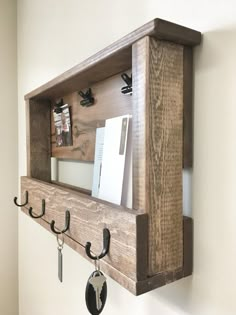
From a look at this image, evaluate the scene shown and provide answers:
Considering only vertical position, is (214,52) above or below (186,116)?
above

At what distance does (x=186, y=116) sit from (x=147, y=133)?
0.33ft

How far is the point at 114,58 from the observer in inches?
25.1

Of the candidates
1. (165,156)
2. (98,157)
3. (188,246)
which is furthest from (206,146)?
(98,157)

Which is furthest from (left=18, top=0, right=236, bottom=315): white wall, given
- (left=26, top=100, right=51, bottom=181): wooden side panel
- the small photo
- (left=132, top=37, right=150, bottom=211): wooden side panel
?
(left=26, top=100, right=51, bottom=181): wooden side panel

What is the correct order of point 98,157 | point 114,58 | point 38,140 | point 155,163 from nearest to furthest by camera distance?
1. point 155,163
2. point 114,58
3. point 98,157
4. point 38,140

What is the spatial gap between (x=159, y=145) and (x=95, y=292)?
1.17 feet

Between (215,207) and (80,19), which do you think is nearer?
(215,207)

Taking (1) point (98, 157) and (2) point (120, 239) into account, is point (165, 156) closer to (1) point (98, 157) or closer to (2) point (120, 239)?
(2) point (120, 239)

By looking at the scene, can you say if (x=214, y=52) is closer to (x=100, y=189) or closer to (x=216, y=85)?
(x=216, y=85)

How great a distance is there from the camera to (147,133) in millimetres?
531

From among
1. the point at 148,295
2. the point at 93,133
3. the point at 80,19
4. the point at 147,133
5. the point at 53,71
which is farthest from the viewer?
the point at 53,71

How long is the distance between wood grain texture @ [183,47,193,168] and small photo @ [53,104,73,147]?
566mm

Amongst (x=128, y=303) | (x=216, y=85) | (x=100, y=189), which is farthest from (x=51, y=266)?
(x=216, y=85)

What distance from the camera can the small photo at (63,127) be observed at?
1055 mm
